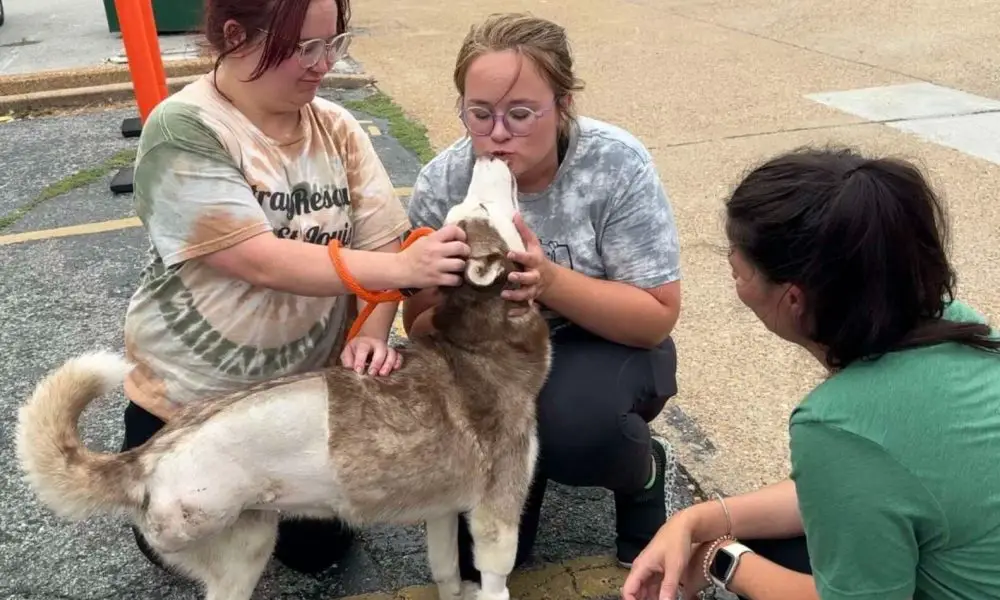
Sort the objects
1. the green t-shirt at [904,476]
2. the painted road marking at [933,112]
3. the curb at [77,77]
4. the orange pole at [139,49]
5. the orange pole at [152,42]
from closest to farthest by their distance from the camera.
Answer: the green t-shirt at [904,476] → the orange pole at [139,49] → the orange pole at [152,42] → the painted road marking at [933,112] → the curb at [77,77]

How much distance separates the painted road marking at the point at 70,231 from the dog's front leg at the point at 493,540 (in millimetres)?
3273

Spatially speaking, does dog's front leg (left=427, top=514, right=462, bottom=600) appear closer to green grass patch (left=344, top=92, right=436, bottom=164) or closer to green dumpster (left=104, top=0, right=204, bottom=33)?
green grass patch (left=344, top=92, right=436, bottom=164)

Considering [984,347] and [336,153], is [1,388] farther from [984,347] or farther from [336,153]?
[984,347]

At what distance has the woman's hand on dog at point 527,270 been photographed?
2217mm

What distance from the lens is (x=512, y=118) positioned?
2.40m

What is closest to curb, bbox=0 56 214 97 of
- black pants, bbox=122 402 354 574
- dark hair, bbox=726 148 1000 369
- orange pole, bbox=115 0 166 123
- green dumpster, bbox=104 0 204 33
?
green dumpster, bbox=104 0 204 33

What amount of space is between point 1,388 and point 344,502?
7.57 ft

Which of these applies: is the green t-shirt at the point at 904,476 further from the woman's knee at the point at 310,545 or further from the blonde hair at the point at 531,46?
the woman's knee at the point at 310,545

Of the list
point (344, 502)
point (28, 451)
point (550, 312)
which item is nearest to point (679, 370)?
point (550, 312)

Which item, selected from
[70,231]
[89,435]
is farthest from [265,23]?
[70,231]

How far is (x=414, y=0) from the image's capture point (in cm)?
1418

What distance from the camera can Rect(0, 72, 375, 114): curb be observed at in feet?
26.8

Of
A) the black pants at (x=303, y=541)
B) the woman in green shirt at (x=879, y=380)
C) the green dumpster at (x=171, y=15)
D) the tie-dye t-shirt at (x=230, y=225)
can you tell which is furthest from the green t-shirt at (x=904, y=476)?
the green dumpster at (x=171, y=15)

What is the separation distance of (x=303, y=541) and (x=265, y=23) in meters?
1.49
